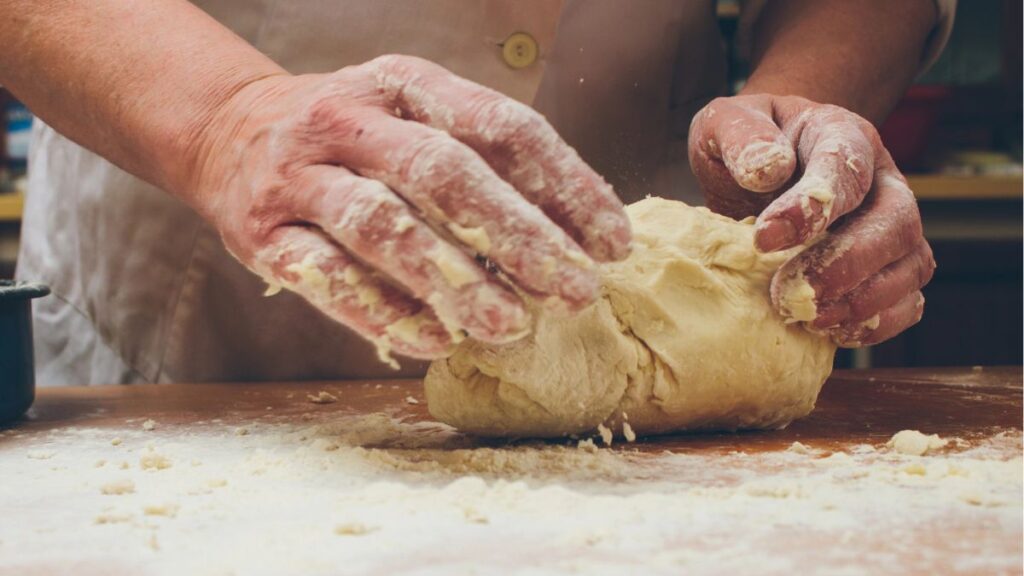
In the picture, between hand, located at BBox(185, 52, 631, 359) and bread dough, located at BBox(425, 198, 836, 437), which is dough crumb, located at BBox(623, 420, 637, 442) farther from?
hand, located at BBox(185, 52, 631, 359)

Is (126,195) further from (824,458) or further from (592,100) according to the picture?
(824,458)

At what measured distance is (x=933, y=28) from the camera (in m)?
2.13

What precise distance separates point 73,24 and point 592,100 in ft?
3.07

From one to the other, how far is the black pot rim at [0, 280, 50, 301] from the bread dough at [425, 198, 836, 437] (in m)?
0.59

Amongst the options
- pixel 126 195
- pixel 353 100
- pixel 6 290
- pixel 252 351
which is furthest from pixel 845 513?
pixel 126 195

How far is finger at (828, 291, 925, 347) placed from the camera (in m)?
1.39

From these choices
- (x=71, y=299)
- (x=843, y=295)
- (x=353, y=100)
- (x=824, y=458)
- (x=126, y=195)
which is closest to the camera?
(x=353, y=100)

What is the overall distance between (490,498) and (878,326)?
0.67 m

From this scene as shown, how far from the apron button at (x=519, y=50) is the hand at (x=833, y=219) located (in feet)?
1.56

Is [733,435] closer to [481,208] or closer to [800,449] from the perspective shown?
[800,449]

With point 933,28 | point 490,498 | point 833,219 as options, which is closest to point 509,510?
point 490,498

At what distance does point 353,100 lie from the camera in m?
1.07

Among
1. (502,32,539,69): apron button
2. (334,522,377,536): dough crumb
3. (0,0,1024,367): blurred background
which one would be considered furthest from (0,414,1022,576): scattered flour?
(0,0,1024,367): blurred background

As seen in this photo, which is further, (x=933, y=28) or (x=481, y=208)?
(x=933, y=28)
